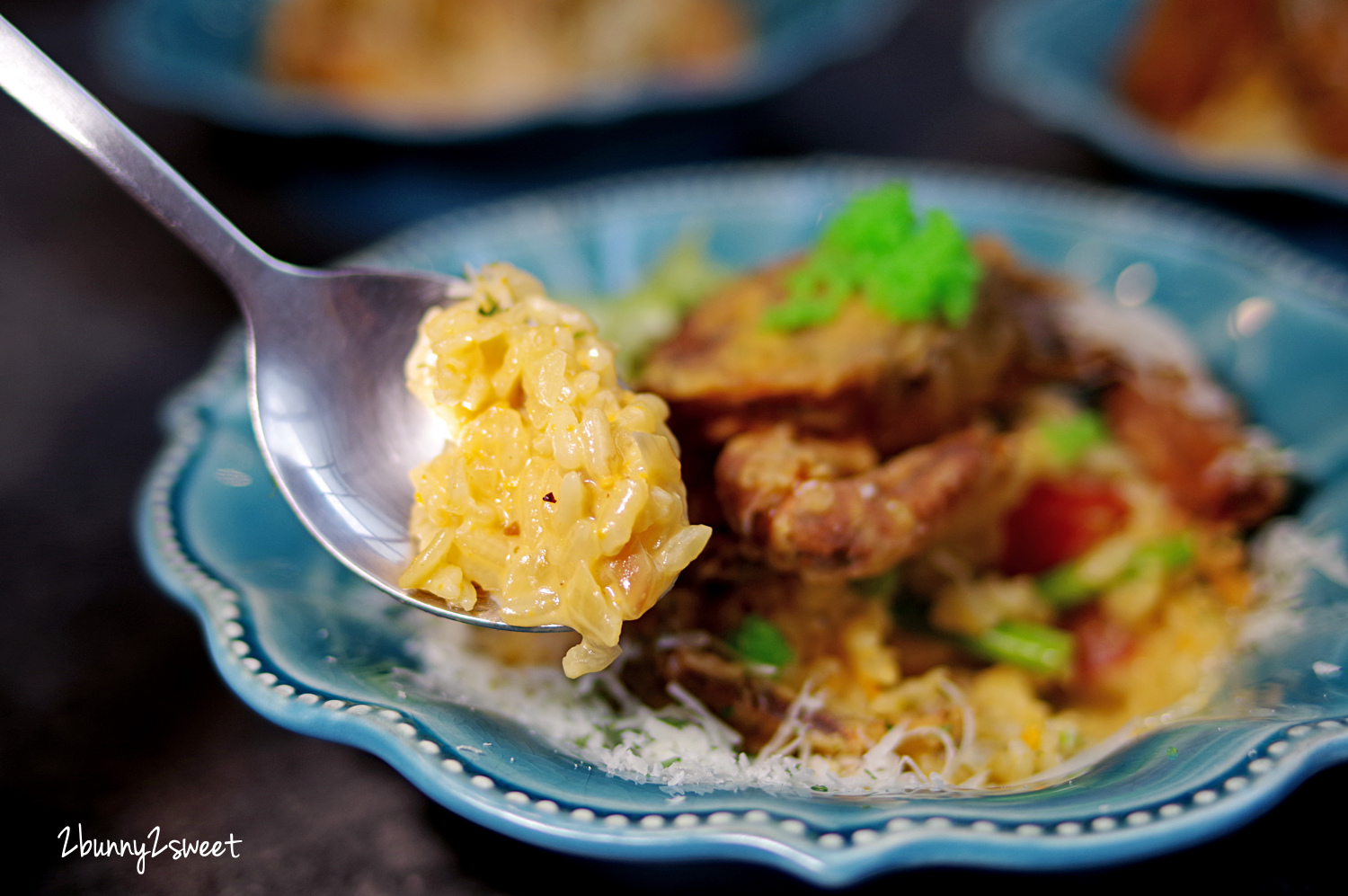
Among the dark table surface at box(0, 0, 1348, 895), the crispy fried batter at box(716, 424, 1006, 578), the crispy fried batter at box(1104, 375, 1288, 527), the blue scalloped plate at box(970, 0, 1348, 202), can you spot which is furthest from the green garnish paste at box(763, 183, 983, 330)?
the blue scalloped plate at box(970, 0, 1348, 202)

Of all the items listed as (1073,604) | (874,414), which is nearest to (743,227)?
(874,414)

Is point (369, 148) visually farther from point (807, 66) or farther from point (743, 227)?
point (807, 66)

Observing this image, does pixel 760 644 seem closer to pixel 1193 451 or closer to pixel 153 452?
pixel 1193 451

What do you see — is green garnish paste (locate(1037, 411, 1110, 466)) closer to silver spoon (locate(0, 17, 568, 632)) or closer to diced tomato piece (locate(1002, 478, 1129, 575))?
diced tomato piece (locate(1002, 478, 1129, 575))

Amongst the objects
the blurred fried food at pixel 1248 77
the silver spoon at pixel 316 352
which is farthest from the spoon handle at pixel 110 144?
the blurred fried food at pixel 1248 77

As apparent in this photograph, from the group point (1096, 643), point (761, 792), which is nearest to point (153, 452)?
point (761, 792)

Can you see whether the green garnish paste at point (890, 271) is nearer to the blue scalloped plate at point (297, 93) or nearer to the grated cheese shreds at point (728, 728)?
the grated cheese shreds at point (728, 728)
